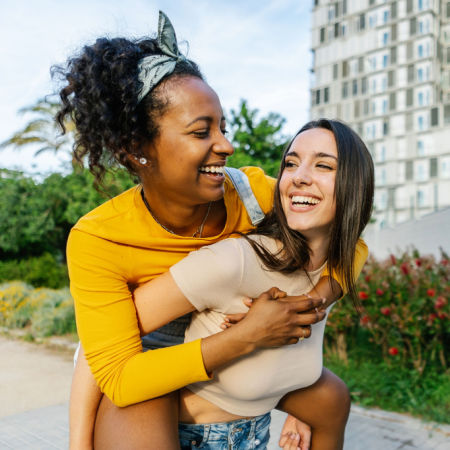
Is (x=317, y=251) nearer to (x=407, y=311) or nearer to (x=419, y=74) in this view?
(x=407, y=311)

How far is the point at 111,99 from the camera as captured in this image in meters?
1.74

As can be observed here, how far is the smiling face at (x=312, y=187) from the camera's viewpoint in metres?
1.89

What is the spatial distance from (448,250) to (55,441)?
6.91 meters

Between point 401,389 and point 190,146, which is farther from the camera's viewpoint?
point 401,389

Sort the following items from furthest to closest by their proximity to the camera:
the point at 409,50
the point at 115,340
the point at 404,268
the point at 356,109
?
the point at 356,109 → the point at 409,50 → the point at 404,268 → the point at 115,340

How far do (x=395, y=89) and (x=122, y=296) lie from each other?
45135 millimetres

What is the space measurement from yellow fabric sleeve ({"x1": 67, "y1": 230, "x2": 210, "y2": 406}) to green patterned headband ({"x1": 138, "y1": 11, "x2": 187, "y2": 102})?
0.57 metres

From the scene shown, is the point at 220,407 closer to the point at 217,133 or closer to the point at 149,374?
the point at 149,374

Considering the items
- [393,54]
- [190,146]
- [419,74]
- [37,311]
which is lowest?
[37,311]

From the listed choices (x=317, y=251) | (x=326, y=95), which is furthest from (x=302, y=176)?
(x=326, y=95)

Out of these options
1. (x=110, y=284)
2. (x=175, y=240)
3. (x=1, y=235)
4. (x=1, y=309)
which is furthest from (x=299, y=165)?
(x=1, y=235)

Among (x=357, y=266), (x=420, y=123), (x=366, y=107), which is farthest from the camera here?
(x=366, y=107)

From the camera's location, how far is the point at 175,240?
1.82 metres

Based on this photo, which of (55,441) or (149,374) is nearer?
(149,374)
